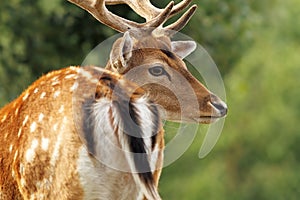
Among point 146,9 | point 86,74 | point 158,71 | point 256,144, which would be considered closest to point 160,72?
point 158,71

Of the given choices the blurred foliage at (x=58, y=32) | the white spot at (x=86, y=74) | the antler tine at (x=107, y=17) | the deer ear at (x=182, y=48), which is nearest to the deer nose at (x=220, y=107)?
the deer ear at (x=182, y=48)

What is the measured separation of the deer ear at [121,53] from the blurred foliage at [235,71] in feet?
28.8

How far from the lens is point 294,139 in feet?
71.4

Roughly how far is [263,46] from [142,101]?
58.3ft

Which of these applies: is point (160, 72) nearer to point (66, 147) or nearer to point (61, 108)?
point (61, 108)

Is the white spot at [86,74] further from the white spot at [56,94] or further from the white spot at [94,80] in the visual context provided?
the white spot at [56,94]

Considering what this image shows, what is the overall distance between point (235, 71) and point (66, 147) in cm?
1503

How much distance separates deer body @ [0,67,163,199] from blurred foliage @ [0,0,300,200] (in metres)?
9.89

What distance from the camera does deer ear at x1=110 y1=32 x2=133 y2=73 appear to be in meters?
7.43

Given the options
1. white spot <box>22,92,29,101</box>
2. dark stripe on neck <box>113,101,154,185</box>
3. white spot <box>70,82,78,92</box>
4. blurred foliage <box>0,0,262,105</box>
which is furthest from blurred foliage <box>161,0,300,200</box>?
dark stripe on neck <box>113,101,154,185</box>

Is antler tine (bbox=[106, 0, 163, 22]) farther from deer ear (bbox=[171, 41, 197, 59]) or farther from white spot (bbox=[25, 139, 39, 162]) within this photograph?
white spot (bbox=[25, 139, 39, 162])

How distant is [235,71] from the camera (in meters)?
21.0

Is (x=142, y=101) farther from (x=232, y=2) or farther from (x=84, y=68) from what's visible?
(x=232, y=2)

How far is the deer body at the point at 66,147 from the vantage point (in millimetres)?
6059
